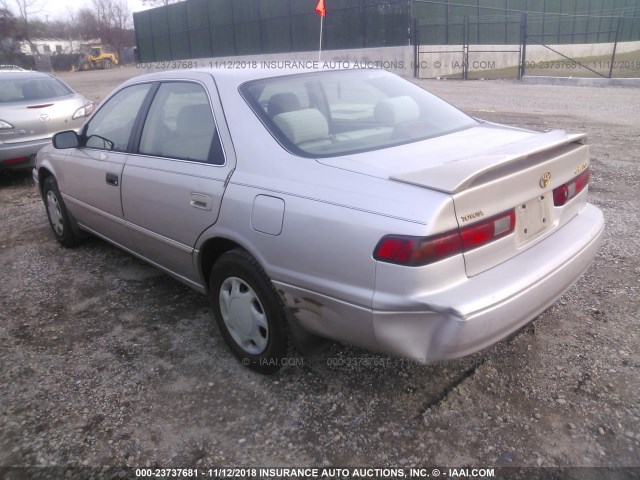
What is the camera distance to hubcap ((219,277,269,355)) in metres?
2.88

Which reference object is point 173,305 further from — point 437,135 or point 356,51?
point 356,51

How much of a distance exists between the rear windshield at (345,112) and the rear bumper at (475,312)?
0.93 meters

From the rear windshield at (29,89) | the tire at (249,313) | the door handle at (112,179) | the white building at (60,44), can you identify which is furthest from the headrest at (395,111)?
the white building at (60,44)

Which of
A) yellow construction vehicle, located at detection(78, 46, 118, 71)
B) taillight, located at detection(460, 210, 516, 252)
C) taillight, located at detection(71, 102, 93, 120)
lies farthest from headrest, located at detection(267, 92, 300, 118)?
yellow construction vehicle, located at detection(78, 46, 118, 71)

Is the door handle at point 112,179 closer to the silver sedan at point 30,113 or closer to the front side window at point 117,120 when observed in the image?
the front side window at point 117,120

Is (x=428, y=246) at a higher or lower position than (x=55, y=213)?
higher

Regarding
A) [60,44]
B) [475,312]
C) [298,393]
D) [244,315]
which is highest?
[60,44]

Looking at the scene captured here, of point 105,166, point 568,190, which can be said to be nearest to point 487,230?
point 568,190

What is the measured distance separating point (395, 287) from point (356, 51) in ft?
81.8

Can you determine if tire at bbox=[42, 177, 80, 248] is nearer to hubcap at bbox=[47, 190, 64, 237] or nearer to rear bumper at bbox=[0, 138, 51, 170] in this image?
hubcap at bbox=[47, 190, 64, 237]

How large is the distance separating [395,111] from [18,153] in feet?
19.7

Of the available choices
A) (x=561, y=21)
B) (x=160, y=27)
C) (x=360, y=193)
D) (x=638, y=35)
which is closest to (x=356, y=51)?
(x=561, y=21)

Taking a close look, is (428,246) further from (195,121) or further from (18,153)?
(18,153)

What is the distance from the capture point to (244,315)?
2957 millimetres
